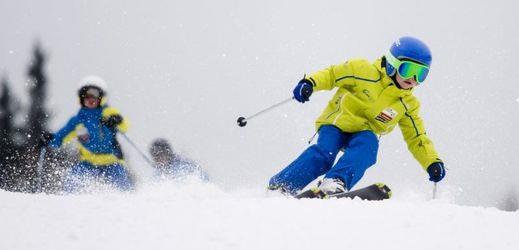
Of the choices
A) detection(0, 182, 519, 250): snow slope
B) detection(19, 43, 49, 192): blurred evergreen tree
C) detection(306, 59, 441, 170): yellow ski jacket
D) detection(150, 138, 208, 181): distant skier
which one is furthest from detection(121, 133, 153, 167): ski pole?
detection(19, 43, 49, 192): blurred evergreen tree

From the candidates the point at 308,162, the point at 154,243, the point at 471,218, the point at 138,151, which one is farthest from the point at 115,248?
the point at 138,151

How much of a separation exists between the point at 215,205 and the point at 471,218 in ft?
4.36

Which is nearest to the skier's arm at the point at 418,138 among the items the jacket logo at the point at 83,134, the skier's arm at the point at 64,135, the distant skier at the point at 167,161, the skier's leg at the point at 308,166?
the skier's leg at the point at 308,166

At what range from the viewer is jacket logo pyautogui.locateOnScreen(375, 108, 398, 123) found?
19.2ft

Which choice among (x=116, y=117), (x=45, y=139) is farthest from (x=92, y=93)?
(x=45, y=139)

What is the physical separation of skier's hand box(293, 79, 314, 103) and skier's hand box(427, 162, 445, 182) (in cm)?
146

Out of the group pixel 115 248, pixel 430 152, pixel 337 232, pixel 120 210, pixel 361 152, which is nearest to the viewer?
pixel 115 248

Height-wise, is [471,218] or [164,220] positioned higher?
[471,218]

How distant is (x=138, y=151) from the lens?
9.41 metres

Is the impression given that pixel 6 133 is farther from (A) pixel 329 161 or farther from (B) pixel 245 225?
(B) pixel 245 225

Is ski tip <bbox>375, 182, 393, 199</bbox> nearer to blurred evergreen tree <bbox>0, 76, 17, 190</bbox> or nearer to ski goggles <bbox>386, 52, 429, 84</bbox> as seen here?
ski goggles <bbox>386, 52, 429, 84</bbox>

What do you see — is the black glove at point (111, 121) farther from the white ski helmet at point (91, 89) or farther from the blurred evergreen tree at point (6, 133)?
the blurred evergreen tree at point (6, 133)

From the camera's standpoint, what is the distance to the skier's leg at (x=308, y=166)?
217 inches

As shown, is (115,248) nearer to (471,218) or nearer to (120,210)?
(120,210)
